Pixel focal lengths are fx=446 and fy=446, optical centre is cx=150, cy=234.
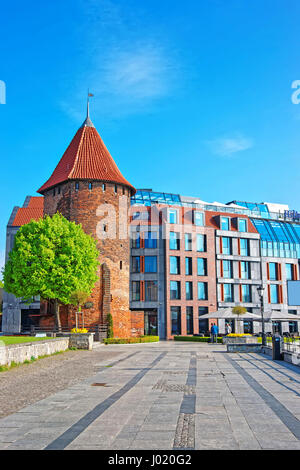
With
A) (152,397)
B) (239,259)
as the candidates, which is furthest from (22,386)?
(239,259)

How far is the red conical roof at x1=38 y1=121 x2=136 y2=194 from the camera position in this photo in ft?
140

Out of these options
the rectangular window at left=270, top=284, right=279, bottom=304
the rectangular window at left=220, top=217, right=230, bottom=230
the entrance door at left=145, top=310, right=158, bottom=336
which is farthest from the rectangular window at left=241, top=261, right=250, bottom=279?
the entrance door at left=145, top=310, right=158, bottom=336

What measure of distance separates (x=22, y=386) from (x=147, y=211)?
143 feet

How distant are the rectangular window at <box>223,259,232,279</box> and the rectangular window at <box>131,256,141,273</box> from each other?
12.3 metres

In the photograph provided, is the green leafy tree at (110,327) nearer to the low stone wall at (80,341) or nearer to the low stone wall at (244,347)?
the low stone wall at (80,341)

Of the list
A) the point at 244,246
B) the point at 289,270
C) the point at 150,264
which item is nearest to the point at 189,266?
the point at 150,264

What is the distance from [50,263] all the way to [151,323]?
2266cm

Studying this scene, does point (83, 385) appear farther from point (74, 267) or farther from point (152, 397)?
point (74, 267)

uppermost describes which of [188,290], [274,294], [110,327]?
[188,290]

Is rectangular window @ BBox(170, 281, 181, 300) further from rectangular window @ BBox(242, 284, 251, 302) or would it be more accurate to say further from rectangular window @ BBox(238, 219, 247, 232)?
rectangular window @ BBox(238, 219, 247, 232)

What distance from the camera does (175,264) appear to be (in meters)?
55.4

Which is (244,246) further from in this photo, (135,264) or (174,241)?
(135,264)

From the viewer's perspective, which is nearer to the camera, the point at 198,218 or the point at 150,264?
the point at 150,264

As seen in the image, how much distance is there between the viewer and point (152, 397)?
1022cm
